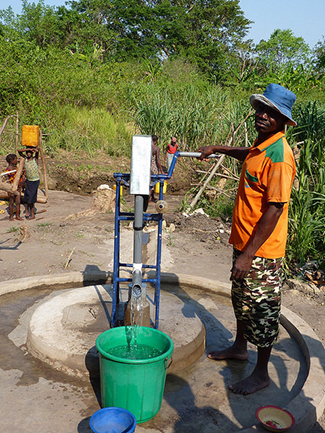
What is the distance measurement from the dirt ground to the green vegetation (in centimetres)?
82

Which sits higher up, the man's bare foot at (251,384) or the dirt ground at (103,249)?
the man's bare foot at (251,384)

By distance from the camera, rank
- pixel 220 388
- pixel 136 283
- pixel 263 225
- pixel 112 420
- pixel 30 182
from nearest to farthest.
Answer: pixel 112 420
pixel 263 225
pixel 136 283
pixel 220 388
pixel 30 182

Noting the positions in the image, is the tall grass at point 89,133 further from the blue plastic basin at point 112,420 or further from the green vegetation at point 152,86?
the blue plastic basin at point 112,420

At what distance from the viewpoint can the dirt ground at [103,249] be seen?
4.07 metres

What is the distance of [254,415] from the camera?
216 cm

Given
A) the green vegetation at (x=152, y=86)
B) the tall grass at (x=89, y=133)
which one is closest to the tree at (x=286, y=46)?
the green vegetation at (x=152, y=86)

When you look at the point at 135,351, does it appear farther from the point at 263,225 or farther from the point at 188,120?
the point at 188,120

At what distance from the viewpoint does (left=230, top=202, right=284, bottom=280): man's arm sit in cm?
200

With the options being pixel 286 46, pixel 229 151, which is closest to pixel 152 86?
pixel 229 151

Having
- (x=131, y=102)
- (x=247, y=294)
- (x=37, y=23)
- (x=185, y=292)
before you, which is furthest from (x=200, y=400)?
(x=37, y=23)

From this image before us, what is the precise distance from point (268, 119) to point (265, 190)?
0.40m

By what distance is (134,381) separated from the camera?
1.87 m

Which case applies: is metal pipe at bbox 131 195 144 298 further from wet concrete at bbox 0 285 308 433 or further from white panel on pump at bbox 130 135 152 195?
wet concrete at bbox 0 285 308 433

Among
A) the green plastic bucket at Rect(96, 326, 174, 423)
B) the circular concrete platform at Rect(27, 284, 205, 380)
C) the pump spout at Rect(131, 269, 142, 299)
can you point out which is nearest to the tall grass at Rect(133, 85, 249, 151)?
the circular concrete platform at Rect(27, 284, 205, 380)
